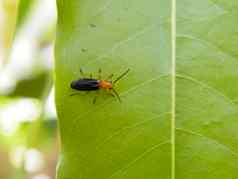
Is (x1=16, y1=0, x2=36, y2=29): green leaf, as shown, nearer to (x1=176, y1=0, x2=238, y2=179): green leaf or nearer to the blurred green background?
the blurred green background

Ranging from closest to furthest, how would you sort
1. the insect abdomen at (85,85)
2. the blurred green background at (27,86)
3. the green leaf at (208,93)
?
the green leaf at (208,93)
the insect abdomen at (85,85)
the blurred green background at (27,86)

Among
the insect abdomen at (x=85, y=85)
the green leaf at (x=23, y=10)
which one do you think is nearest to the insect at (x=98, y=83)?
the insect abdomen at (x=85, y=85)

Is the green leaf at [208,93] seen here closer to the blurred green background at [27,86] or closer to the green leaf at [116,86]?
the green leaf at [116,86]

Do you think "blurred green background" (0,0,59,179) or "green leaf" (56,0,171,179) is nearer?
"green leaf" (56,0,171,179)

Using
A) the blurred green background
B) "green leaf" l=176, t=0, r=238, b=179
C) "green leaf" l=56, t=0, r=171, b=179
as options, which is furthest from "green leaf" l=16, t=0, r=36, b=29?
"green leaf" l=176, t=0, r=238, b=179

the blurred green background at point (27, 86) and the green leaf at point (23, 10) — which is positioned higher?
the green leaf at point (23, 10)

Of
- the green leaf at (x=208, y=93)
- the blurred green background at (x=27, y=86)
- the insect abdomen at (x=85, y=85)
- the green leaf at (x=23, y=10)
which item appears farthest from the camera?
the blurred green background at (x=27, y=86)

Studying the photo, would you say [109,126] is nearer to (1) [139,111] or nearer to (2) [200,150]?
(1) [139,111]

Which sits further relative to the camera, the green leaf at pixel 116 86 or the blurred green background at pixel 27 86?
the blurred green background at pixel 27 86
